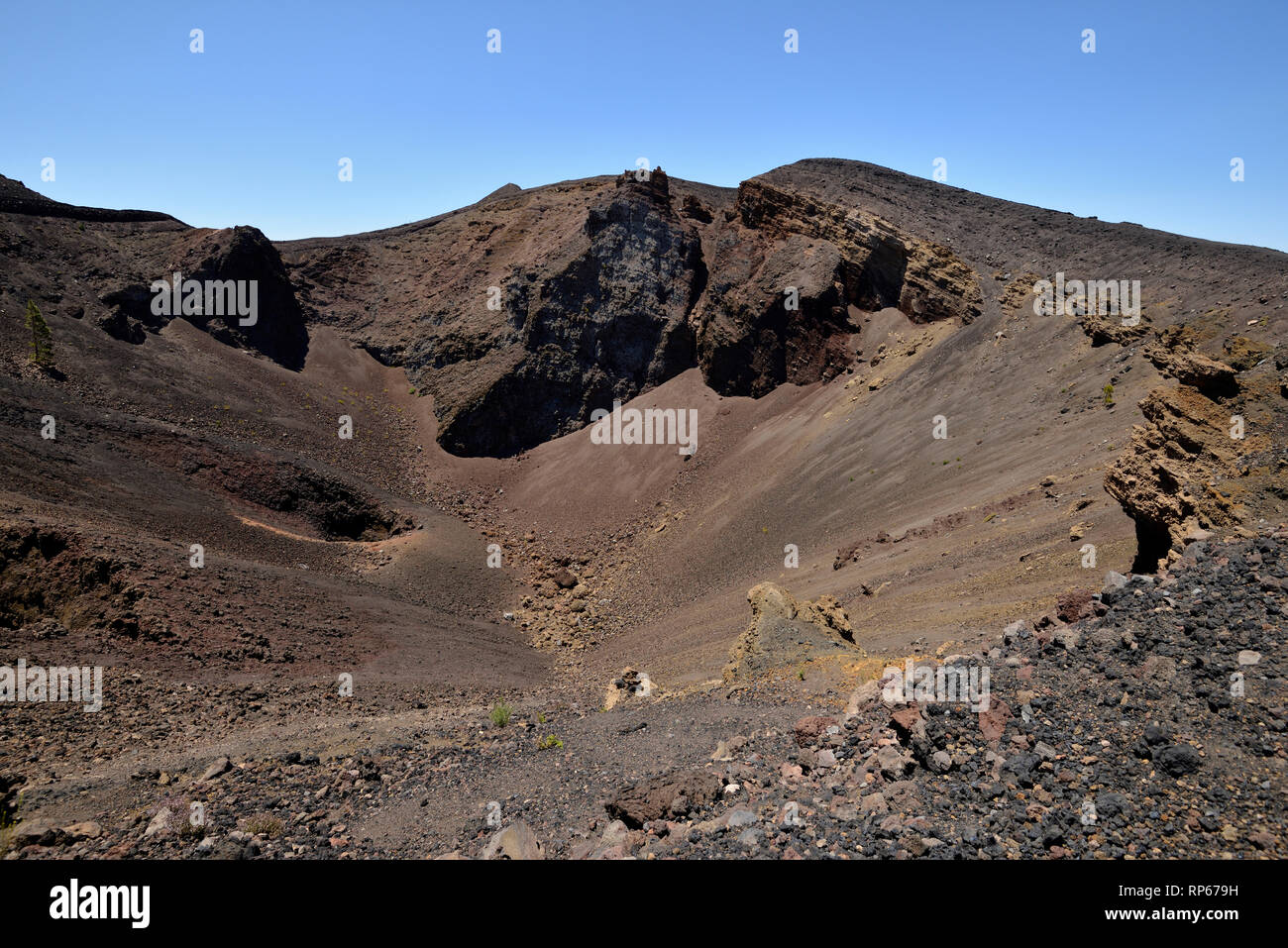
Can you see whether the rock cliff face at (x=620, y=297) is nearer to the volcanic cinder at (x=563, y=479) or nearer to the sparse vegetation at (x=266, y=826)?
the volcanic cinder at (x=563, y=479)

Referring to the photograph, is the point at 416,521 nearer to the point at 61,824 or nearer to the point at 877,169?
the point at 61,824

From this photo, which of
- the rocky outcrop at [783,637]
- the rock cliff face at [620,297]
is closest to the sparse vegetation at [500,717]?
the rocky outcrop at [783,637]

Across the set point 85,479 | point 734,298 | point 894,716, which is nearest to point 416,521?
point 85,479

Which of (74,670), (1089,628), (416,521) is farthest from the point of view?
(416,521)

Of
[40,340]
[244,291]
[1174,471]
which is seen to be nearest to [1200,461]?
[1174,471]
